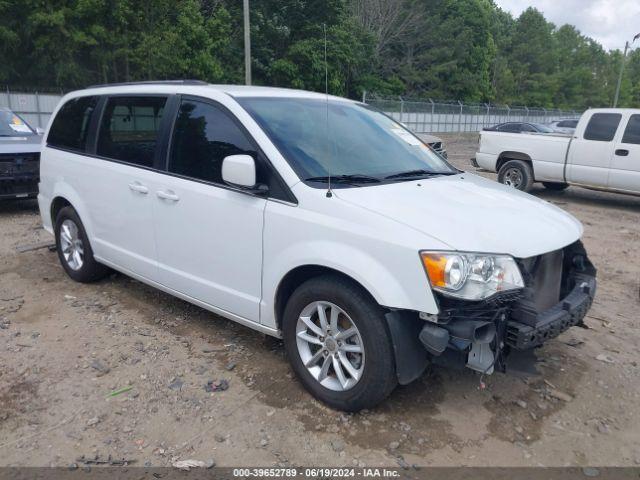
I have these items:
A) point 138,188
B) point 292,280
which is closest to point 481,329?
point 292,280

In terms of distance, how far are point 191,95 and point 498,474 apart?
3.17 m

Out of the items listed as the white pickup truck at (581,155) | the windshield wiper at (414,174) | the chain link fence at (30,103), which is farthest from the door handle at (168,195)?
the chain link fence at (30,103)

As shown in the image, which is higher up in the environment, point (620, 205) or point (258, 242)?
point (258, 242)

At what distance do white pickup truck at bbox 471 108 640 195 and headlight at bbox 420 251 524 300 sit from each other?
8510mm

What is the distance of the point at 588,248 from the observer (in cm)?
735

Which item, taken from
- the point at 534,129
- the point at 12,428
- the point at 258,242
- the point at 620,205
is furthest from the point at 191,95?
the point at 534,129

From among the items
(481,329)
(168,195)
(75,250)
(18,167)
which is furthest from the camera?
(18,167)

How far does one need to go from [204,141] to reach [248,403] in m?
1.82

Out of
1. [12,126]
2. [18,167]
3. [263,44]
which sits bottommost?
[18,167]

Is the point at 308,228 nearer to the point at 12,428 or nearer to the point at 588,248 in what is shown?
the point at 12,428

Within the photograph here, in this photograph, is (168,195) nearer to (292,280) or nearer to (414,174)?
(292,280)

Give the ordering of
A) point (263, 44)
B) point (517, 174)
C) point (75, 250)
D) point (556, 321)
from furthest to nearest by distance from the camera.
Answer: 1. point (263, 44)
2. point (517, 174)
3. point (75, 250)
4. point (556, 321)

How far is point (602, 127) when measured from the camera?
10.3m

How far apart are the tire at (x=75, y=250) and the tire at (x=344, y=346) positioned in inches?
104
